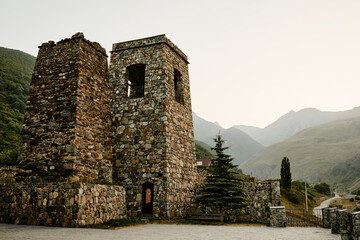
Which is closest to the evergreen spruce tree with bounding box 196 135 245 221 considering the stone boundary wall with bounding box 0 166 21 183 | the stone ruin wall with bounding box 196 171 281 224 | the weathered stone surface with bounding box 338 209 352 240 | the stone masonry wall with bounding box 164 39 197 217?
the stone ruin wall with bounding box 196 171 281 224

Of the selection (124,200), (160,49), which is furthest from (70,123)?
(160,49)

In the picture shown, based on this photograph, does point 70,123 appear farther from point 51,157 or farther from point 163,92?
point 163,92

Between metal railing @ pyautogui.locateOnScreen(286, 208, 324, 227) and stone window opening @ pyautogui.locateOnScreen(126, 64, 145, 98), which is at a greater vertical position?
stone window opening @ pyautogui.locateOnScreen(126, 64, 145, 98)

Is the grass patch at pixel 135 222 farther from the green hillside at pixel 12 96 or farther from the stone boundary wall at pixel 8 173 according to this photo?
the green hillside at pixel 12 96

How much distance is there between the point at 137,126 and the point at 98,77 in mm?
3593

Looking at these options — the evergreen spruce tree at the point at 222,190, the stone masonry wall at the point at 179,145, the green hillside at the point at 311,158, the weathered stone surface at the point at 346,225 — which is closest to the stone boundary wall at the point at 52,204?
the stone masonry wall at the point at 179,145

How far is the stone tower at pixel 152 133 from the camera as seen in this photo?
516 inches

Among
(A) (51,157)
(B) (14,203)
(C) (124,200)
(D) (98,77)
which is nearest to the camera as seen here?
(B) (14,203)

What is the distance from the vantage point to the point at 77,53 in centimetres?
1340

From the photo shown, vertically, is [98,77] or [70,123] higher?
[98,77]

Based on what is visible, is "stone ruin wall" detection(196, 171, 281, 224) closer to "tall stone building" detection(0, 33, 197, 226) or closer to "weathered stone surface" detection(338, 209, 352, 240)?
"tall stone building" detection(0, 33, 197, 226)

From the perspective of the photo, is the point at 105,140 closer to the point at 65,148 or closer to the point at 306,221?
the point at 65,148

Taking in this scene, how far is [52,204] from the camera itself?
31.2 feet

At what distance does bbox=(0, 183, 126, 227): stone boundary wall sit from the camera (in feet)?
30.6
